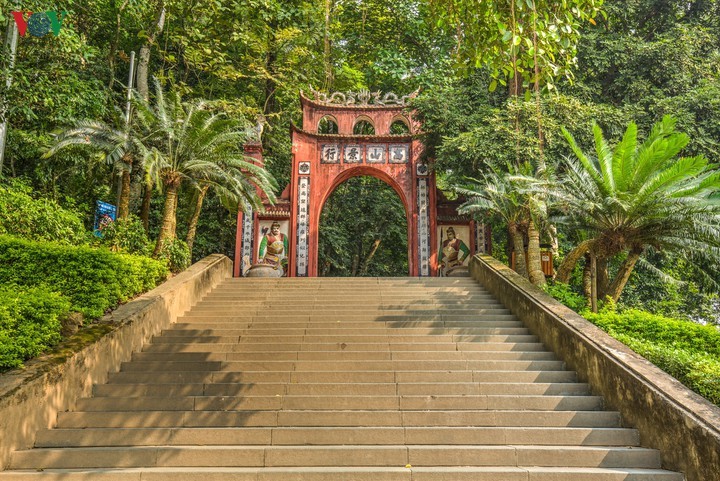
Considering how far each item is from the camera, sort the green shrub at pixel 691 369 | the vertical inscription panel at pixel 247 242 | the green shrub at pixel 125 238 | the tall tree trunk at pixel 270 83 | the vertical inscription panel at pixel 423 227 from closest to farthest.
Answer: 1. the green shrub at pixel 691 369
2. the green shrub at pixel 125 238
3. the vertical inscription panel at pixel 247 242
4. the vertical inscription panel at pixel 423 227
5. the tall tree trunk at pixel 270 83

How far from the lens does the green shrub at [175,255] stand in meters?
11.5

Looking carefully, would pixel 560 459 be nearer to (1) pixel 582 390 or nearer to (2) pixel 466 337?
(1) pixel 582 390

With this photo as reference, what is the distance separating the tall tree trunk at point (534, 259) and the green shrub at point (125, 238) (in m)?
8.01

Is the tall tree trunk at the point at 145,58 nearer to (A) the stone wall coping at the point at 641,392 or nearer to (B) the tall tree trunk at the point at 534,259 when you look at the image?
(B) the tall tree trunk at the point at 534,259

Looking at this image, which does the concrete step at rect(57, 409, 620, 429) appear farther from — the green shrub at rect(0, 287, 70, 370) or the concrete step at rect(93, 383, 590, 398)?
the green shrub at rect(0, 287, 70, 370)

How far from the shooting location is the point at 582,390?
6902mm

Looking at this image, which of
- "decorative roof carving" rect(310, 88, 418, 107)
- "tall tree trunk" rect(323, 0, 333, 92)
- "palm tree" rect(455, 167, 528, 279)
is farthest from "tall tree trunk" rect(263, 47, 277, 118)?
"palm tree" rect(455, 167, 528, 279)

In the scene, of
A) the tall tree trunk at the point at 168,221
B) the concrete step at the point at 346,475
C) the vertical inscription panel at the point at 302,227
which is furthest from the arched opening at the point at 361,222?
the concrete step at the point at 346,475

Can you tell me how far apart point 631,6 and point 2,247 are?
17.6m

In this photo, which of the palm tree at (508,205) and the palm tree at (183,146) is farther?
the palm tree at (508,205)

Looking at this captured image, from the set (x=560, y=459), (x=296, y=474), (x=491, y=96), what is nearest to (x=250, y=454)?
(x=296, y=474)

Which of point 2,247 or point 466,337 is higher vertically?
point 2,247

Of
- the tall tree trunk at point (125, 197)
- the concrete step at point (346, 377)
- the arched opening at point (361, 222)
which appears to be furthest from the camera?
the arched opening at point (361, 222)

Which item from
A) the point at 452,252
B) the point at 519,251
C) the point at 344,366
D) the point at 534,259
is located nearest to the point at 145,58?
the point at 452,252
